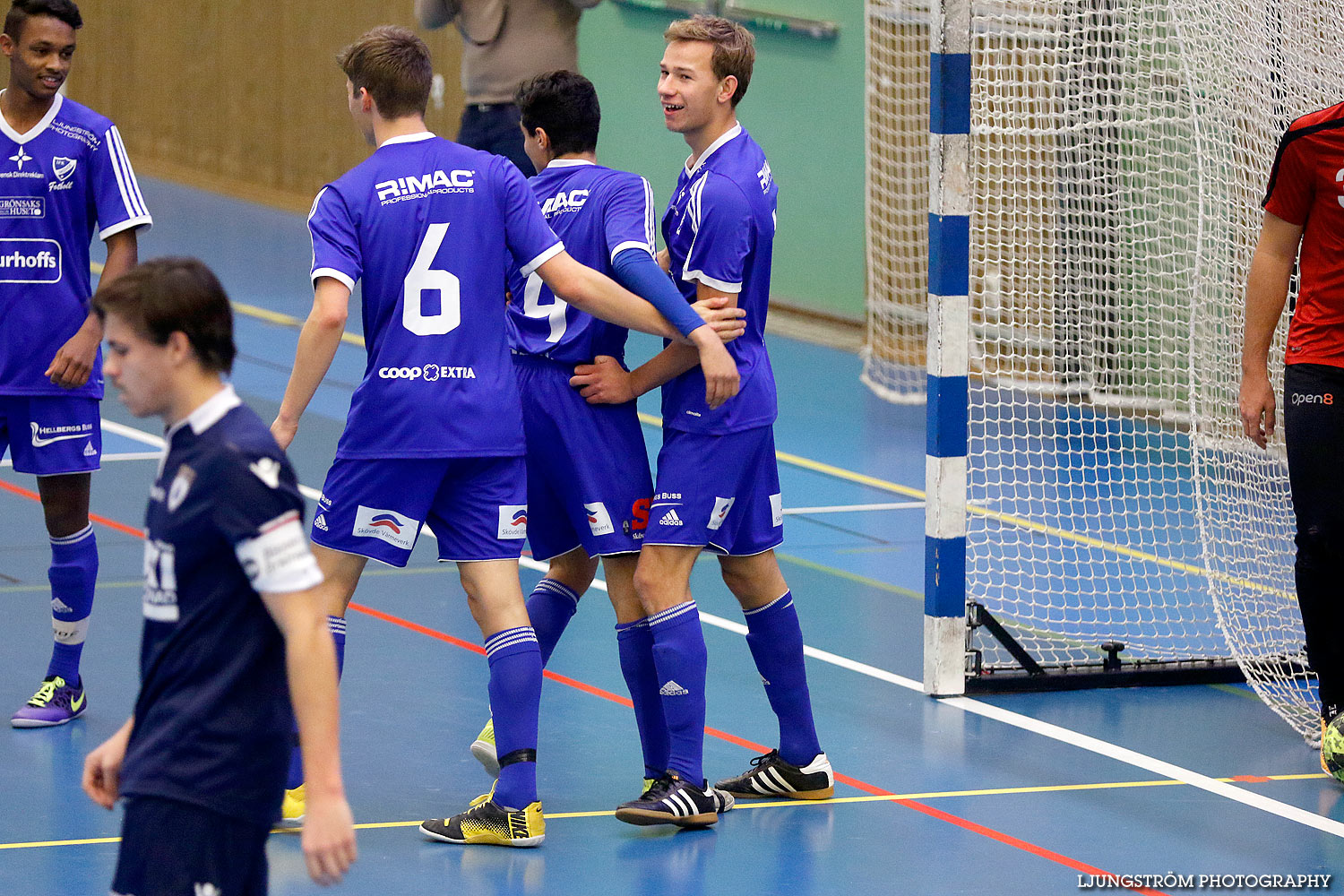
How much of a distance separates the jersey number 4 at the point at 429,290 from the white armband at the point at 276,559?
185 cm

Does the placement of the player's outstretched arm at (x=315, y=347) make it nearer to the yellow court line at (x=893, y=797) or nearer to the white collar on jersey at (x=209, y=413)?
the yellow court line at (x=893, y=797)

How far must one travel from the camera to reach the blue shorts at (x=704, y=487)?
511 cm

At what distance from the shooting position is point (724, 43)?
16.8 feet

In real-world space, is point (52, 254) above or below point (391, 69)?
below

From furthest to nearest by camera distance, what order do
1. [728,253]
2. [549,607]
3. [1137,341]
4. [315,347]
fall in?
1. [1137,341]
2. [549,607]
3. [728,253]
4. [315,347]

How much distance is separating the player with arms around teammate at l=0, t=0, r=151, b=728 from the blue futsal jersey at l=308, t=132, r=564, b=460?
4.08 ft

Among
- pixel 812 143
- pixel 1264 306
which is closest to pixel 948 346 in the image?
pixel 1264 306

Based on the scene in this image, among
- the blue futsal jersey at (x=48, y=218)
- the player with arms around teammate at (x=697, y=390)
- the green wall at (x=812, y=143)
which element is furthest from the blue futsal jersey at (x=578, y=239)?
the green wall at (x=812, y=143)

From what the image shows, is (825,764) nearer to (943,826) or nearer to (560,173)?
(943,826)

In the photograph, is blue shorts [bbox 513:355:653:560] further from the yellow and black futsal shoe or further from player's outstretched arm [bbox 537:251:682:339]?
the yellow and black futsal shoe

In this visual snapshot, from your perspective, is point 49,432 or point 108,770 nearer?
point 108,770

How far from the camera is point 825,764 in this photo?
18.0 ft

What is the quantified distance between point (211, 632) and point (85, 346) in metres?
2.81

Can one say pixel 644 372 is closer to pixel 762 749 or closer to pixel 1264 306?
pixel 762 749
